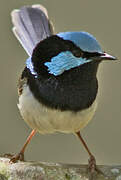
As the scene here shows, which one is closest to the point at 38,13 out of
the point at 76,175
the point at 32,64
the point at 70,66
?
the point at 32,64

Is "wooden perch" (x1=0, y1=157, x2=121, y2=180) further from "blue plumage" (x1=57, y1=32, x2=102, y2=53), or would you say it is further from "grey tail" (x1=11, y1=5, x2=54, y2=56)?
"grey tail" (x1=11, y1=5, x2=54, y2=56)

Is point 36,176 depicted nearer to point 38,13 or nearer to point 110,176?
point 110,176

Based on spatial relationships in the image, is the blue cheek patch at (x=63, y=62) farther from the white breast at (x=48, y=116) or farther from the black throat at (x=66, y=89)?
the white breast at (x=48, y=116)

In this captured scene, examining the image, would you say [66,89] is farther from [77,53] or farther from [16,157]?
[16,157]

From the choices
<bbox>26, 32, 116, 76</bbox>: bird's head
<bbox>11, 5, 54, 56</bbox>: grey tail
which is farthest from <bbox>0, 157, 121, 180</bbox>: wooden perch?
<bbox>11, 5, 54, 56</bbox>: grey tail

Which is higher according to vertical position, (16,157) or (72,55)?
(72,55)

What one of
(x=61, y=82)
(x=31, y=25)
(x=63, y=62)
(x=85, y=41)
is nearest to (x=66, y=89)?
(x=61, y=82)

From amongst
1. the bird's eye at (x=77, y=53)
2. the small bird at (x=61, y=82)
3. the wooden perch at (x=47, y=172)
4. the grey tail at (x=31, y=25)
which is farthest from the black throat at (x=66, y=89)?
the grey tail at (x=31, y=25)
